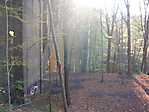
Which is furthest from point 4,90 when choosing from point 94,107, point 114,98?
point 114,98

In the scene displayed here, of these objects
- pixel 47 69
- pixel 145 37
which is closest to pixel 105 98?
pixel 47 69

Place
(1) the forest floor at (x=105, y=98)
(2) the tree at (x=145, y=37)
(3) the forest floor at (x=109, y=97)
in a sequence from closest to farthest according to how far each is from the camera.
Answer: (1) the forest floor at (x=105, y=98), (3) the forest floor at (x=109, y=97), (2) the tree at (x=145, y=37)

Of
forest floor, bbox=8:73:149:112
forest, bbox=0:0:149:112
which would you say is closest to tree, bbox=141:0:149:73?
forest, bbox=0:0:149:112

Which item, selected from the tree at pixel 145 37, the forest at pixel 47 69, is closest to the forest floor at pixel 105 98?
the forest at pixel 47 69

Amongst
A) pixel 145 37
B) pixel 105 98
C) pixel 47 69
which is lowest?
pixel 105 98

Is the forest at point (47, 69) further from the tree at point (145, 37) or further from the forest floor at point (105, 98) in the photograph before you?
the tree at point (145, 37)

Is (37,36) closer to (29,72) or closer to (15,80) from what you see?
(29,72)

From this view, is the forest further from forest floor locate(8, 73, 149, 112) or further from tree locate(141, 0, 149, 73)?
tree locate(141, 0, 149, 73)

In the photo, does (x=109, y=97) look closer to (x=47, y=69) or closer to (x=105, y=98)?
(x=105, y=98)

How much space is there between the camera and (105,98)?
38.8 feet

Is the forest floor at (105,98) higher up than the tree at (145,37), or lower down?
lower down

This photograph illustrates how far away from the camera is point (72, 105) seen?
10.6 meters

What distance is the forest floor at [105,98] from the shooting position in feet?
34.4

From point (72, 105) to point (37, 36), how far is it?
2677 millimetres
